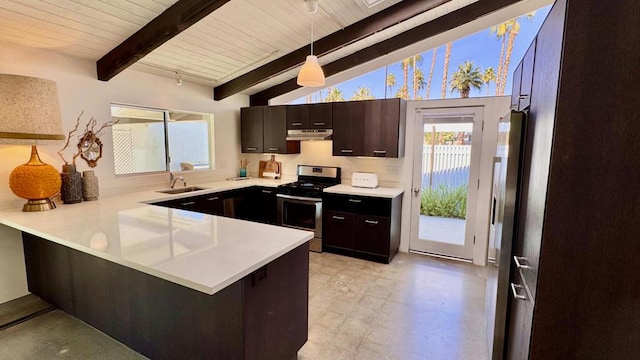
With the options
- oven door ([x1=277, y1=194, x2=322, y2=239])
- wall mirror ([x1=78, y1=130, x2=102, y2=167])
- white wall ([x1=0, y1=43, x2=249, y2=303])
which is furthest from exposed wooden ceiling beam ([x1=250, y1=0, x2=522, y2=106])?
wall mirror ([x1=78, y1=130, x2=102, y2=167])

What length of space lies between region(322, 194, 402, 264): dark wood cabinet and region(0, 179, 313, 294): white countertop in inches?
72.5

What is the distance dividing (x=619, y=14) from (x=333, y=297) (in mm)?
2685

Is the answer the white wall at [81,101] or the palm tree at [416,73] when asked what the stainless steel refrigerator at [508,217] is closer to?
the palm tree at [416,73]

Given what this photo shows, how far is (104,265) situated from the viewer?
201 cm

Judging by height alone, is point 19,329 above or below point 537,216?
below

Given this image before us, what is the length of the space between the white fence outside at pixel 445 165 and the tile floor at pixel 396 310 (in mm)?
1031

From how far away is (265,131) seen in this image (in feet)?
15.5

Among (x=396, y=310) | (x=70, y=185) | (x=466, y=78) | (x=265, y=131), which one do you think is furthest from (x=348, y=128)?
(x=70, y=185)

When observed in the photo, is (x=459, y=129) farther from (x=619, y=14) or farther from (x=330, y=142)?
(x=619, y=14)

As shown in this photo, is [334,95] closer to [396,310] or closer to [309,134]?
[309,134]

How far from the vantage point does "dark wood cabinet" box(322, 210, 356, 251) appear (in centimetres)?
382

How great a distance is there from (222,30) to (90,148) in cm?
186

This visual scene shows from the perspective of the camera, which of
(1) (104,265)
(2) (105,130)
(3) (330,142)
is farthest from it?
(3) (330,142)

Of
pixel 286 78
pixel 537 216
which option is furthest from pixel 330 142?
pixel 537 216
